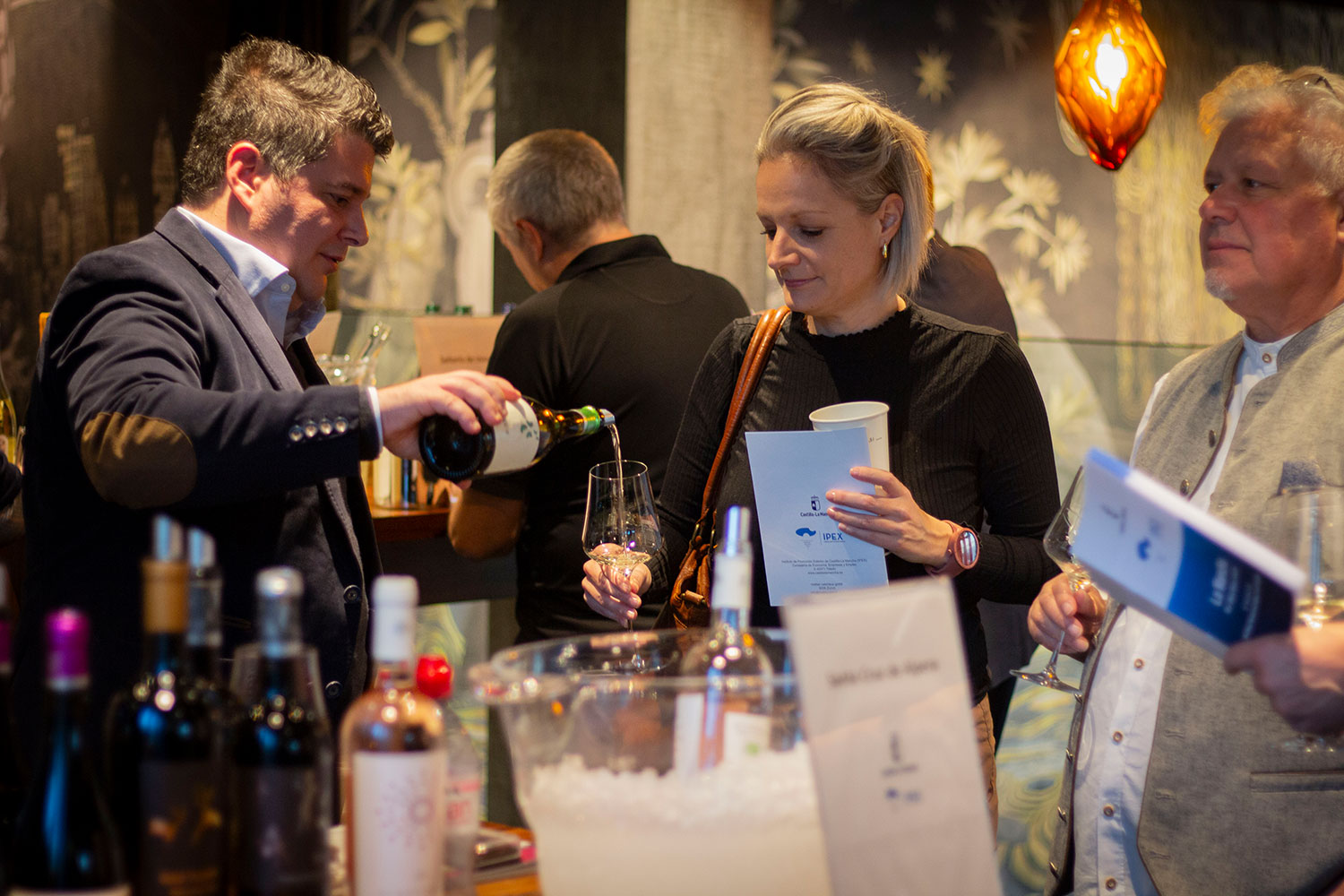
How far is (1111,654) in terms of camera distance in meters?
1.68

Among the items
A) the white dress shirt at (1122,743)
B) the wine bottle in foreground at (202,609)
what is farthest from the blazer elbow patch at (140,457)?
the white dress shirt at (1122,743)

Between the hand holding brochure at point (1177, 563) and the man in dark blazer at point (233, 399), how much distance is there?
0.65 metres

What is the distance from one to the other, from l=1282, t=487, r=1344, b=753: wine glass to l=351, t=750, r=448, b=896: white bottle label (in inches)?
31.5

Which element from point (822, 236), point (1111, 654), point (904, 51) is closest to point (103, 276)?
point (822, 236)

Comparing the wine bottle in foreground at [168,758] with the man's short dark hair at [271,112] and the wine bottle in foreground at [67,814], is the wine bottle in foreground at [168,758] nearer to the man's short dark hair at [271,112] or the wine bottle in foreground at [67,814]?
the wine bottle in foreground at [67,814]

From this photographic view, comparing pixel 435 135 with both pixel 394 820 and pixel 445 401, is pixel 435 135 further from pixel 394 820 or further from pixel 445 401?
pixel 394 820

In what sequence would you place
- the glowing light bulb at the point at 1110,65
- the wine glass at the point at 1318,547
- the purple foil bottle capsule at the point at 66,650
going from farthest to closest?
the glowing light bulb at the point at 1110,65 < the wine glass at the point at 1318,547 < the purple foil bottle capsule at the point at 66,650

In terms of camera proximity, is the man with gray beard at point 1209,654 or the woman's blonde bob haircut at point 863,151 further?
the woman's blonde bob haircut at point 863,151

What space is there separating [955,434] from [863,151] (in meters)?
0.47

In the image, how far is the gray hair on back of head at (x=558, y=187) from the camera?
290 cm

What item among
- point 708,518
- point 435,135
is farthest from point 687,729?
point 435,135

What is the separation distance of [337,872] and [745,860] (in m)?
0.37

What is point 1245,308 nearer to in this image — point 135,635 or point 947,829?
point 947,829

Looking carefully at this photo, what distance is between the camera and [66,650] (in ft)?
2.68
